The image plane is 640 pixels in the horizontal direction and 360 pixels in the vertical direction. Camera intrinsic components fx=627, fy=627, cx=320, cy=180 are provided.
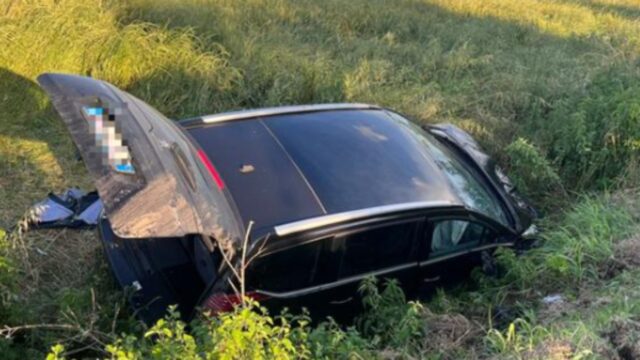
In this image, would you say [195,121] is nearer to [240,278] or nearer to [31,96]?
[240,278]

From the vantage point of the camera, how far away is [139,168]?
3.34m

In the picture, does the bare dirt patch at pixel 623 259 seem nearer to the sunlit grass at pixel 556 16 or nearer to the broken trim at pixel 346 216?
the broken trim at pixel 346 216

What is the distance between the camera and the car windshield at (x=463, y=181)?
4453mm

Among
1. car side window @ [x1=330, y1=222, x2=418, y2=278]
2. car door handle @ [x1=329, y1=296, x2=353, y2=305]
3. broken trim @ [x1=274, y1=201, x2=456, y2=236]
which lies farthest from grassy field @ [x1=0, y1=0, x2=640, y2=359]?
broken trim @ [x1=274, y1=201, x2=456, y2=236]

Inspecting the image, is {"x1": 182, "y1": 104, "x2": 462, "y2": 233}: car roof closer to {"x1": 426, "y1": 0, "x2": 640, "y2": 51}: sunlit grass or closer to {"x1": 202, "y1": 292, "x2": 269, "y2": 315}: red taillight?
{"x1": 202, "y1": 292, "x2": 269, "y2": 315}: red taillight

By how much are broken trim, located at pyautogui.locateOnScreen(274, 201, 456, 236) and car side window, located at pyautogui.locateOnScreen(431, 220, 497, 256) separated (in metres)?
0.18

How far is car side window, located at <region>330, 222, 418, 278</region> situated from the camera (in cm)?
383

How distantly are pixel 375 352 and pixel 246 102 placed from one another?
3.97m

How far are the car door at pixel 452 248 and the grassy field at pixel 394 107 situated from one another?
0.16 metres

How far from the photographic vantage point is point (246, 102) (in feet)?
22.5

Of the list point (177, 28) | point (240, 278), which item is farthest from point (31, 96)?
point (240, 278)

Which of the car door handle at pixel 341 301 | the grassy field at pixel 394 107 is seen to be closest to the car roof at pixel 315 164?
the car door handle at pixel 341 301

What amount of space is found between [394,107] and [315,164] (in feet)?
10.4

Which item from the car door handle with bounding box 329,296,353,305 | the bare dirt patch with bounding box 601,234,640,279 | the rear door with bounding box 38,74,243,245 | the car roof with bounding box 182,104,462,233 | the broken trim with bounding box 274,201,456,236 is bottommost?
the bare dirt patch with bounding box 601,234,640,279
